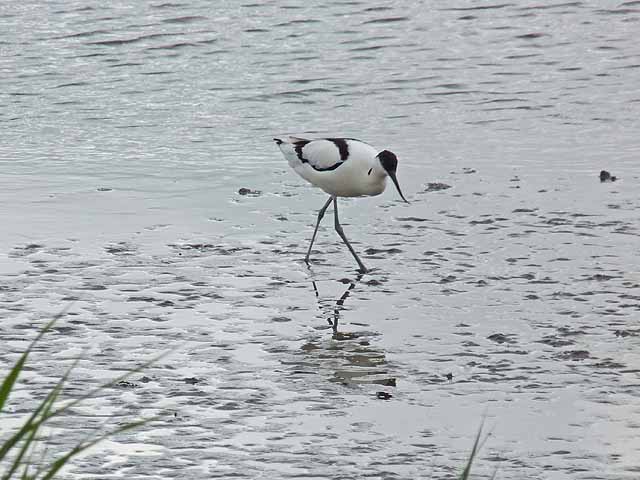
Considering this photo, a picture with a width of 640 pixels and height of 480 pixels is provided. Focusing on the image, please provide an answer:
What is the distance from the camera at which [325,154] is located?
34.5 ft

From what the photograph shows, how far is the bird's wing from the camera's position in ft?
34.2

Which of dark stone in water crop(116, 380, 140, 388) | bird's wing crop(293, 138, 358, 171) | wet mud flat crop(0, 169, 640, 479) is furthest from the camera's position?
bird's wing crop(293, 138, 358, 171)

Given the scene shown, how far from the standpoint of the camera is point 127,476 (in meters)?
6.27

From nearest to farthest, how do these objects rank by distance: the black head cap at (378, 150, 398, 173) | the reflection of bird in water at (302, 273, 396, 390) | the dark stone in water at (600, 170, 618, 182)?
the reflection of bird in water at (302, 273, 396, 390) → the black head cap at (378, 150, 398, 173) → the dark stone in water at (600, 170, 618, 182)

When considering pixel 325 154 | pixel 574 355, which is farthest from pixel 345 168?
pixel 574 355

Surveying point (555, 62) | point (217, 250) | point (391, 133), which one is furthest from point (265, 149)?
point (555, 62)

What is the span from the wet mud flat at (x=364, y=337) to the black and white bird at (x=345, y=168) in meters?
0.43

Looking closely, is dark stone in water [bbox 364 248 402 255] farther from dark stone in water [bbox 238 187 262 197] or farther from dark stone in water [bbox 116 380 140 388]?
dark stone in water [bbox 116 380 140 388]

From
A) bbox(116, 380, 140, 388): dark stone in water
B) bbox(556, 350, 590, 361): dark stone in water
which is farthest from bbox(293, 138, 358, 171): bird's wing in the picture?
bbox(116, 380, 140, 388): dark stone in water

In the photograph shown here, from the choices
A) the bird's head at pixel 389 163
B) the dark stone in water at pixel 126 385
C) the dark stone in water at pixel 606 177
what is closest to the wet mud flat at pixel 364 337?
the dark stone in water at pixel 126 385

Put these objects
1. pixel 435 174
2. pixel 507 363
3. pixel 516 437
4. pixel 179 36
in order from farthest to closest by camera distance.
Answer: pixel 179 36, pixel 435 174, pixel 507 363, pixel 516 437

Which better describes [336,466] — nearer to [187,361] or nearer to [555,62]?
[187,361]

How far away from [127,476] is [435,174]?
6.80 meters

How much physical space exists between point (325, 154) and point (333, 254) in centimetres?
75
